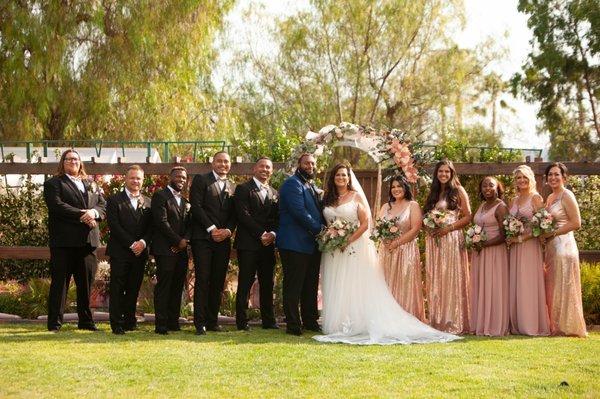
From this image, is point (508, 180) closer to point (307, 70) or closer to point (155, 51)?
point (155, 51)

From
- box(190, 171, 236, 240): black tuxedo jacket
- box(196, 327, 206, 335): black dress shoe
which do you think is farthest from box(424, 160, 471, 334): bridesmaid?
box(196, 327, 206, 335): black dress shoe

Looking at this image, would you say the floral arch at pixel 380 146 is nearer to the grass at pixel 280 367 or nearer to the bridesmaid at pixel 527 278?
the bridesmaid at pixel 527 278

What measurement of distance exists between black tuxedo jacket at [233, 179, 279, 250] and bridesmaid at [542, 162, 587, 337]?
2.96 meters

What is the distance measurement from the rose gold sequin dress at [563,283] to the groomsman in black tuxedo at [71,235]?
15.8 feet

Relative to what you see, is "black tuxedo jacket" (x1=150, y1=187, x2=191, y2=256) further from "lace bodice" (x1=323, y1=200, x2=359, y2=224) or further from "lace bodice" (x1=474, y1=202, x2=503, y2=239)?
"lace bodice" (x1=474, y1=202, x2=503, y2=239)

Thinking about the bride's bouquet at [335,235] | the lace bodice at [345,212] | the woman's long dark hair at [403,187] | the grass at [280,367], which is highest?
the woman's long dark hair at [403,187]

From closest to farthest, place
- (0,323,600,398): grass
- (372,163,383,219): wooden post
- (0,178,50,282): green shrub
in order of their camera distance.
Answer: (0,323,600,398): grass, (372,163,383,219): wooden post, (0,178,50,282): green shrub

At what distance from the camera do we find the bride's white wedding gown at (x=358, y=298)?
900 centimetres

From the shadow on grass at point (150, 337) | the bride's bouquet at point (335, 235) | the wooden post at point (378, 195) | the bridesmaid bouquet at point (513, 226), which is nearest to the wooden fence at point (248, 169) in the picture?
the wooden post at point (378, 195)

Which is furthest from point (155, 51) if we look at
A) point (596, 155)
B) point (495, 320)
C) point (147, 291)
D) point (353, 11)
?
point (596, 155)

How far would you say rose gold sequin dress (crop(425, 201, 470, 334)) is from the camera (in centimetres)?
955

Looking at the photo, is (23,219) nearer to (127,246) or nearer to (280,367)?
(127,246)

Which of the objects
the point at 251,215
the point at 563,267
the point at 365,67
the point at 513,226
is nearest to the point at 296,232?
the point at 251,215

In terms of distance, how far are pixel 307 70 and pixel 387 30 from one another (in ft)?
9.21
